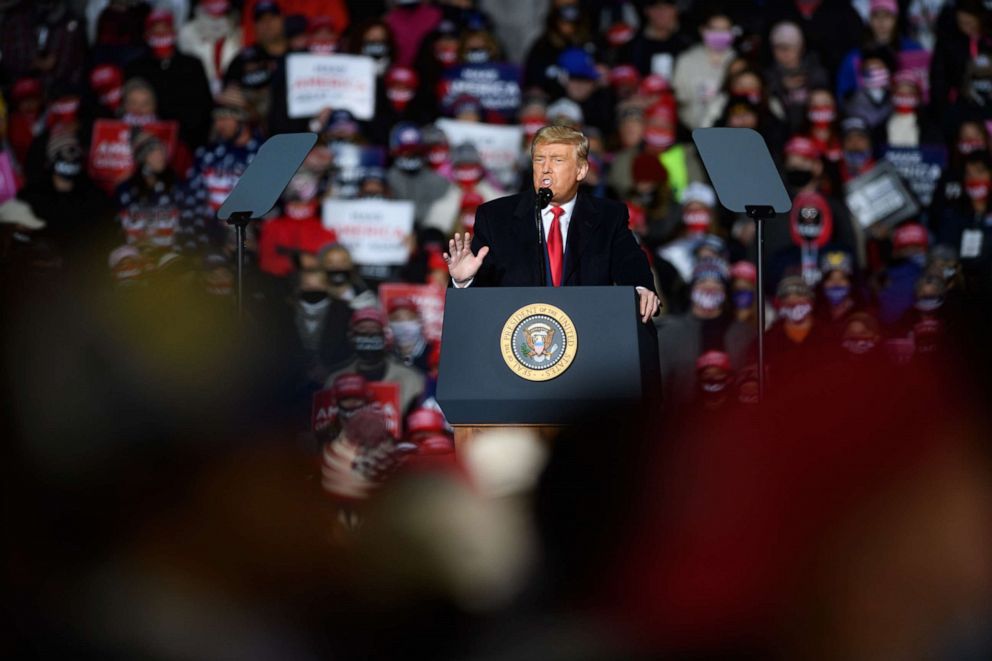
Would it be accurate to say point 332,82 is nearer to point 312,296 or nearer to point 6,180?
point 312,296

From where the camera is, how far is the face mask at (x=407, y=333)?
826cm

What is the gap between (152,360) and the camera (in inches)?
282

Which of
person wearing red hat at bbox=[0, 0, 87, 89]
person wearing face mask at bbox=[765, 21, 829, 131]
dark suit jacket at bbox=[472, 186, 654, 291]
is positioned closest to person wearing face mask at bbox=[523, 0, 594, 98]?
person wearing face mask at bbox=[765, 21, 829, 131]

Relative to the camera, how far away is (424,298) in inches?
334

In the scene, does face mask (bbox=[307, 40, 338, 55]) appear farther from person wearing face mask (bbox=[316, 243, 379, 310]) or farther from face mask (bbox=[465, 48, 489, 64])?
person wearing face mask (bbox=[316, 243, 379, 310])

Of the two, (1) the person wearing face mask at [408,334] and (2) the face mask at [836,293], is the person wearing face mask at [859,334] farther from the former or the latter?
(1) the person wearing face mask at [408,334]

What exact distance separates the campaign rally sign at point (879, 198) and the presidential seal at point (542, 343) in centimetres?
524

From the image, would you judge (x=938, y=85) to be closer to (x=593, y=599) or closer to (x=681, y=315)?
(x=681, y=315)

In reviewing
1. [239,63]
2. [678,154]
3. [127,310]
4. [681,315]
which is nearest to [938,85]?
[678,154]

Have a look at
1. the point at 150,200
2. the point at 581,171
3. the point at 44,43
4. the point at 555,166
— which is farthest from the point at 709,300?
the point at 44,43

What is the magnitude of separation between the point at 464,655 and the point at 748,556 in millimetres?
639

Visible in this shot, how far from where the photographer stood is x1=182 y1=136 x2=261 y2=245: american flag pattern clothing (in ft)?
28.0

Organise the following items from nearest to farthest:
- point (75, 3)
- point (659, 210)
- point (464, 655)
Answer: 1. point (464, 655)
2. point (659, 210)
3. point (75, 3)

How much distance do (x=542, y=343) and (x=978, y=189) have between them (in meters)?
5.73
